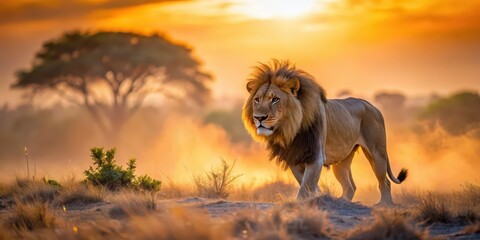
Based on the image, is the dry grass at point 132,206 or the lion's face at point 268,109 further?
the lion's face at point 268,109

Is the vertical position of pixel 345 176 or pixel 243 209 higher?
pixel 345 176

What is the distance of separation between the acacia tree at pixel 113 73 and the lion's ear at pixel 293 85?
2584cm

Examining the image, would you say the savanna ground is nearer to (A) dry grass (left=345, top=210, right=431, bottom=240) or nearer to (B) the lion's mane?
(A) dry grass (left=345, top=210, right=431, bottom=240)

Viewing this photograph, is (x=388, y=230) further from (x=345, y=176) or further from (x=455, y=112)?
(x=455, y=112)

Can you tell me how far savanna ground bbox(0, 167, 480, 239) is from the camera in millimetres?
7887

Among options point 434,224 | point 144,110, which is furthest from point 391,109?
point 434,224

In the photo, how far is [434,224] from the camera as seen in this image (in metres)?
9.07

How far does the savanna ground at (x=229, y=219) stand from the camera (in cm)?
789

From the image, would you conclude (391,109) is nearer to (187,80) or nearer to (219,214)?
(187,80)

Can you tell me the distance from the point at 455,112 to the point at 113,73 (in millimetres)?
13489

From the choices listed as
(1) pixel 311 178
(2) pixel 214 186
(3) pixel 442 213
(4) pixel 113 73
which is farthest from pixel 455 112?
(3) pixel 442 213

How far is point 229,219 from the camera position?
843cm

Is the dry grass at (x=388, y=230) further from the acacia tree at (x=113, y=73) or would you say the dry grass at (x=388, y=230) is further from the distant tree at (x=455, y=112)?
the acacia tree at (x=113, y=73)

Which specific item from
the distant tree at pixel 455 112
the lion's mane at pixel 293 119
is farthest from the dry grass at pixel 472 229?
the distant tree at pixel 455 112
